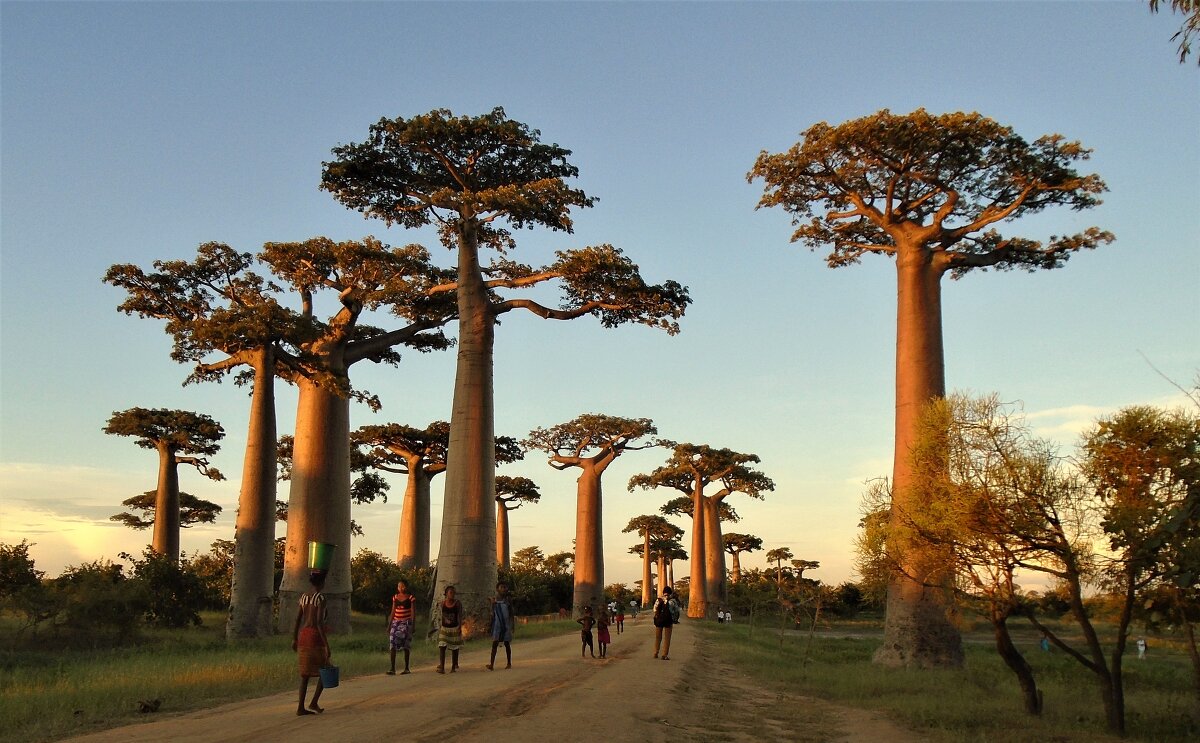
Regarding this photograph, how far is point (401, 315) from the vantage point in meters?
29.6

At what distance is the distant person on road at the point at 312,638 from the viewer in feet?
31.6

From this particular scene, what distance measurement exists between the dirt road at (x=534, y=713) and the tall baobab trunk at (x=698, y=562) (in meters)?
40.4

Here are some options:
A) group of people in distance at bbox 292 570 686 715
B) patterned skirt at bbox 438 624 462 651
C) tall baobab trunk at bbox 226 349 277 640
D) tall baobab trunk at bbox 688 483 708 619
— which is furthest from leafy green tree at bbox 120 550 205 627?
tall baobab trunk at bbox 688 483 708 619

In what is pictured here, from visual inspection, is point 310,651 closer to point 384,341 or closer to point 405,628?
point 405,628

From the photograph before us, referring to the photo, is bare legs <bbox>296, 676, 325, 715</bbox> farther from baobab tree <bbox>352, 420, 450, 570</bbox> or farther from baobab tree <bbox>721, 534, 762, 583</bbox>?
baobab tree <bbox>721, 534, 762, 583</bbox>

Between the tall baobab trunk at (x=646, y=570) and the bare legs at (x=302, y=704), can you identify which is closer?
the bare legs at (x=302, y=704)

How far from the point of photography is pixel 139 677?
1308cm

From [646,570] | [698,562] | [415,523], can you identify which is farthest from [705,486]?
[646,570]

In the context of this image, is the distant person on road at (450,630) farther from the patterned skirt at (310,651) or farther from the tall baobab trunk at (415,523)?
the tall baobab trunk at (415,523)

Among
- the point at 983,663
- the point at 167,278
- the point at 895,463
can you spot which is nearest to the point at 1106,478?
the point at 895,463

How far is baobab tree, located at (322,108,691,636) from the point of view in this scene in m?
23.2

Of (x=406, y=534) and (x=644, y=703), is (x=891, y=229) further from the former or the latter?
(x=406, y=534)

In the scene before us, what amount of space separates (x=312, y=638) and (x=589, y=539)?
4071 cm

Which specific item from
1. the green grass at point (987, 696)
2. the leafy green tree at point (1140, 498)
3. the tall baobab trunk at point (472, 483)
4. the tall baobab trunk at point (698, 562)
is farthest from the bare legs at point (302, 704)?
the tall baobab trunk at point (698, 562)
